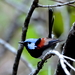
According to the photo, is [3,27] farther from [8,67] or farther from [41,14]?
[41,14]

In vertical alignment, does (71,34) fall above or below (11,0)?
below

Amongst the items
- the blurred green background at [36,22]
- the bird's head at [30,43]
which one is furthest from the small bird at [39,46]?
the blurred green background at [36,22]

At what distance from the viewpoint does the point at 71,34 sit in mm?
959

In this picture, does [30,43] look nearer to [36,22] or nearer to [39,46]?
[39,46]

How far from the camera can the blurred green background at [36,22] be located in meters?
2.35

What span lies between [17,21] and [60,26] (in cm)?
80

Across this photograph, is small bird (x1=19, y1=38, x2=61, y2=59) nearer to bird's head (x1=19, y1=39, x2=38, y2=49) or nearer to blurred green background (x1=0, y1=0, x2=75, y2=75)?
bird's head (x1=19, y1=39, x2=38, y2=49)

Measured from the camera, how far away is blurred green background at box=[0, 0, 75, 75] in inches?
92.4

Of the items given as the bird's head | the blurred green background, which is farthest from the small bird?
the blurred green background

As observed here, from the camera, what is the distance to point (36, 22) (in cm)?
301

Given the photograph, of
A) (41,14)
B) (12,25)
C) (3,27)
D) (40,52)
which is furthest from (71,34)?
(3,27)

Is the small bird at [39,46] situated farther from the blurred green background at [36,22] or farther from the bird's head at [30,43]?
the blurred green background at [36,22]

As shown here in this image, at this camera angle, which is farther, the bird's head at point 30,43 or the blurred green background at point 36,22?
the blurred green background at point 36,22

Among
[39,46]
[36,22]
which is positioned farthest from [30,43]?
[36,22]
